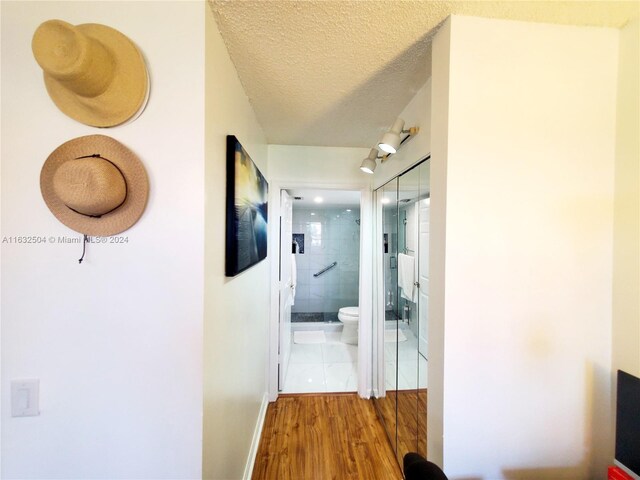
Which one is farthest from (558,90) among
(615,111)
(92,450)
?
(92,450)

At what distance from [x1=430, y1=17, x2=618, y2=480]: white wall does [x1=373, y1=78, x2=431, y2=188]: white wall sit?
0.33 metres

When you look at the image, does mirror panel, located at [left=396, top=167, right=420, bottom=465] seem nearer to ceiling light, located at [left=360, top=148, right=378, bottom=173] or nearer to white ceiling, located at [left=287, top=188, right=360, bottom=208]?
ceiling light, located at [left=360, top=148, right=378, bottom=173]

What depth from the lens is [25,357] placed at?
2.48 ft

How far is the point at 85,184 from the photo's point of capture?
2.22 feet

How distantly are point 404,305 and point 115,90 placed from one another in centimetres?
185

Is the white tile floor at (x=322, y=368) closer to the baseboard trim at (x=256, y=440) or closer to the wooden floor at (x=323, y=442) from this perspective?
the wooden floor at (x=323, y=442)

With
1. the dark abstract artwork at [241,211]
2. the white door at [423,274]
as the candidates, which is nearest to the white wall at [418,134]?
the white door at [423,274]

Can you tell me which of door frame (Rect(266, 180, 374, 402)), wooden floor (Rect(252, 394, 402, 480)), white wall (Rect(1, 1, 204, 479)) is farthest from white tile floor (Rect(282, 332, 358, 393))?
white wall (Rect(1, 1, 204, 479))

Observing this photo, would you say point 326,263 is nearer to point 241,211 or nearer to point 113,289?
point 241,211

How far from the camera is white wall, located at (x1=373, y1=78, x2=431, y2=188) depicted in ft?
3.98

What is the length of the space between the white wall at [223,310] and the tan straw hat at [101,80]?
0.21 metres

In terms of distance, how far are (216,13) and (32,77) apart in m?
0.63

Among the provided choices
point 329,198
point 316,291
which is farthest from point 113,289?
point 316,291

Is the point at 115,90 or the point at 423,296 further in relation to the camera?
the point at 423,296
